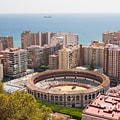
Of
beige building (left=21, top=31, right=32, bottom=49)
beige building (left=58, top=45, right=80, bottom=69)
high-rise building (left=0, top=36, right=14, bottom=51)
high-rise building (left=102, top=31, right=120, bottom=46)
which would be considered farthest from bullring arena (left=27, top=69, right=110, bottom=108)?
beige building (left=21, top=31, right=32, bottom=49)

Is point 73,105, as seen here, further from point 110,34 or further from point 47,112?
point 110,34

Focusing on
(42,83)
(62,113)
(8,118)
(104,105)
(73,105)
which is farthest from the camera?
(42,83)

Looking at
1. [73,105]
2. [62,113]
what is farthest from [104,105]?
[73,105]

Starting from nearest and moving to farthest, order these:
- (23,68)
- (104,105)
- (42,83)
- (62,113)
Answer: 1. (104,105)
2. (62,113)
3. (42,83)
4. (23,68)

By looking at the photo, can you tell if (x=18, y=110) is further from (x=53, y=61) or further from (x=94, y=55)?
(x=94, y=55)

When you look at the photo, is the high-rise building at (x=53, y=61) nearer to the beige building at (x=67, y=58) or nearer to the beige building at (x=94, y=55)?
the beige building at (x=67, y=58)

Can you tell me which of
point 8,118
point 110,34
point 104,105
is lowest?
point 104,105

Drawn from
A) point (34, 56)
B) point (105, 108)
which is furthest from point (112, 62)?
point (105, 108)
